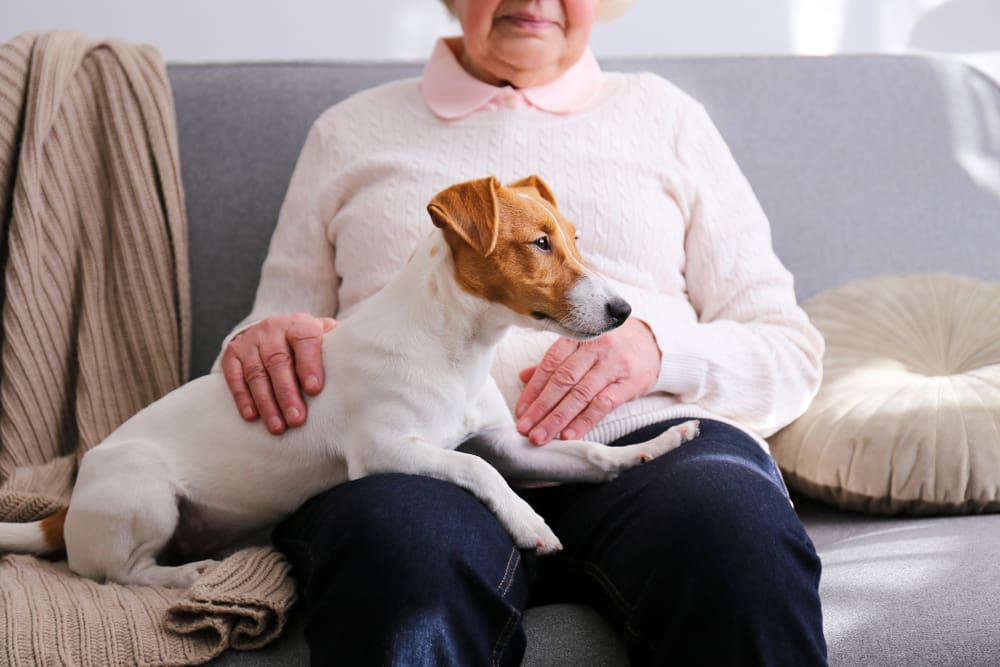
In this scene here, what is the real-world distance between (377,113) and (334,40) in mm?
739

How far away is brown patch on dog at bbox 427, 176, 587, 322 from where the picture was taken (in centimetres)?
105

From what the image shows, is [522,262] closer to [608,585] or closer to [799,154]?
[608,585]

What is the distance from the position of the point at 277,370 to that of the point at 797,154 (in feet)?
3.72

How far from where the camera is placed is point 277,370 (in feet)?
3.91

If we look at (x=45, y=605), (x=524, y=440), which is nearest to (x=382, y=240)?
(x=524, y=440)

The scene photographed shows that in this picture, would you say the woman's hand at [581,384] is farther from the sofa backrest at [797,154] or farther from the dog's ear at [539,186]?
the sofa backrest at [797,154]

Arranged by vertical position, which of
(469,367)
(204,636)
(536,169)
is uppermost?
(536,169)

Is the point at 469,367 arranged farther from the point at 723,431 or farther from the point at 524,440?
the point at 723,431

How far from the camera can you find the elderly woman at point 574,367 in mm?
909

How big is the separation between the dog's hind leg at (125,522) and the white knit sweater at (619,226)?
1.09ft

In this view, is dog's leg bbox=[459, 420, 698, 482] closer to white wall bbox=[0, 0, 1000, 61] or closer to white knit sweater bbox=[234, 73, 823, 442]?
white knit sweater bbox=[234, 73, 823, 442]

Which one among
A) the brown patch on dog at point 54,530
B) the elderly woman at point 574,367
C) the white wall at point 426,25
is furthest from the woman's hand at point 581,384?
the white wall at point 426,25

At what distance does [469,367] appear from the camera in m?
1.14

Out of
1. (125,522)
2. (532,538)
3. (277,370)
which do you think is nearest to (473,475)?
(532,538)
